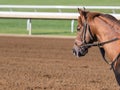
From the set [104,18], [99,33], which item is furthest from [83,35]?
[104,18]

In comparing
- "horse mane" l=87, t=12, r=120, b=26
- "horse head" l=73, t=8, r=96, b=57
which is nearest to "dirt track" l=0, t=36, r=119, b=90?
"horse head" l=73, t=8, r=96, b=57

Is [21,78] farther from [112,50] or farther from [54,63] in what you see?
[112,50]

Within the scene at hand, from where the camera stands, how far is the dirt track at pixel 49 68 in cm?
903

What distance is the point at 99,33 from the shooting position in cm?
627

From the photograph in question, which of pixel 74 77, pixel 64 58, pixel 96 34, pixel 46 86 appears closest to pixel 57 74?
pixel 74 77

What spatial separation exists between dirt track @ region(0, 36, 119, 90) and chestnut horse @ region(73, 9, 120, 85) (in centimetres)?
262

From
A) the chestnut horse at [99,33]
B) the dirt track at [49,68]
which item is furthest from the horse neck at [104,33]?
the dirt track at [49,68]

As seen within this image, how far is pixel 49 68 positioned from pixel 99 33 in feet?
15.6

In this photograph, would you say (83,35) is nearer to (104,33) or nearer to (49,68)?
(104,33)

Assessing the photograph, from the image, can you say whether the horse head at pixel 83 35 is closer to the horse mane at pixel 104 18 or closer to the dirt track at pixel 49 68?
the horse mane at pixel 104 18

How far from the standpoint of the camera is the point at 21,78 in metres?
9.66

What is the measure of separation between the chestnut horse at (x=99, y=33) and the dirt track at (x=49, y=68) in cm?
262

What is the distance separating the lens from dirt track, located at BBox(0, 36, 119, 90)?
9.03m

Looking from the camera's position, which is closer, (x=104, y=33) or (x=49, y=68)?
(x=104, y=33)
